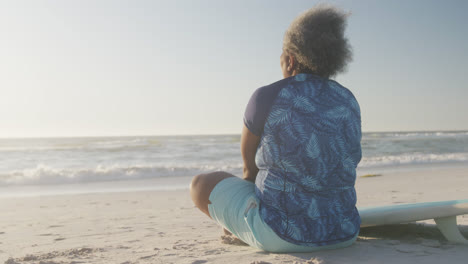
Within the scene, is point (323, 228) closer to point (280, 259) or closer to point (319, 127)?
point (280, 259)

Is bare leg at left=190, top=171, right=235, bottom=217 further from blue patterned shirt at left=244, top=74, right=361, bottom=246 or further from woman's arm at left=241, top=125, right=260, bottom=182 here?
blue patterned shirt at left=244, top=74, right=361, bottom=246

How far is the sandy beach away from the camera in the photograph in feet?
7.27

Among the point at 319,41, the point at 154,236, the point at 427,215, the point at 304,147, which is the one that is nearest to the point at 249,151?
the point at 304,147

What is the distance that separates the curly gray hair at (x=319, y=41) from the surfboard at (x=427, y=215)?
1024mm

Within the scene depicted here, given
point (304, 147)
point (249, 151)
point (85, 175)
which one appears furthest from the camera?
point (85, 175)

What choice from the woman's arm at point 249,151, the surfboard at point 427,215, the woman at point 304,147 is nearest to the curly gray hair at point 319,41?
the woman at point 304,147

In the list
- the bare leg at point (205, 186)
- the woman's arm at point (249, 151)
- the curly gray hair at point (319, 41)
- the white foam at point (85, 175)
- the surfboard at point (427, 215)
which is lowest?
the white foam at point (85, 175)

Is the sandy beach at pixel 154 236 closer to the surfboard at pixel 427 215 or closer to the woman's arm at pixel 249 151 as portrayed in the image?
the surfboard at pixel 427 215

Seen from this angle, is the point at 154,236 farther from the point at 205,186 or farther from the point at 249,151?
the point at 249,151

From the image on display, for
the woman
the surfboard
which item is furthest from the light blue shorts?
the surfboard

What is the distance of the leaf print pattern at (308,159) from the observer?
193 centimetres

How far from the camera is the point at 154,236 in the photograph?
3312 mm

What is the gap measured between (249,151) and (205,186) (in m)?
0.37

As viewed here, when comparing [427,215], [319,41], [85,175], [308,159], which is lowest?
[85,175]
